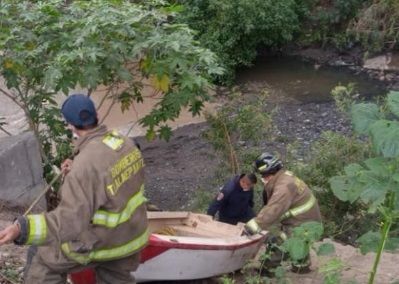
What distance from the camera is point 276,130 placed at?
13.1 metres

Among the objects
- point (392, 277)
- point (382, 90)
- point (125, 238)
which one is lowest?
point (382, 90)

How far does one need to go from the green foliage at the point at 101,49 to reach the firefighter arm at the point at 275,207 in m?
1.38

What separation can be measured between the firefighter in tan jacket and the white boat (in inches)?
20.6

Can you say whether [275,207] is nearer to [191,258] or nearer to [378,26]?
[191,258]

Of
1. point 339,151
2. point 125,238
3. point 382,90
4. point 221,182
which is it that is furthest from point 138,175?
point 382,90

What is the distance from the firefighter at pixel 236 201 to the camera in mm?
6633

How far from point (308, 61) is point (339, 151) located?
35.2 ft

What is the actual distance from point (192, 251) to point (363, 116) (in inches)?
88.4

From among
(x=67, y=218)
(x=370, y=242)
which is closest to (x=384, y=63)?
(x=370, y=242)

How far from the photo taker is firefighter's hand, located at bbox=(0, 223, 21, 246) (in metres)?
3.52

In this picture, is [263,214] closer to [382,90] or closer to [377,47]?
[382,90]

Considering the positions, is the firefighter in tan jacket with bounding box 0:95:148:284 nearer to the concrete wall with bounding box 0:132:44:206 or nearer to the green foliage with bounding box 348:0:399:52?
the concrete wall with bounding box 0:132:44:206

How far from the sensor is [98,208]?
3.68m

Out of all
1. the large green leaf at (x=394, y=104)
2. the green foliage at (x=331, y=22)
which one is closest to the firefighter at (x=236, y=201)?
the large green leaf at (x=394, y=104)
